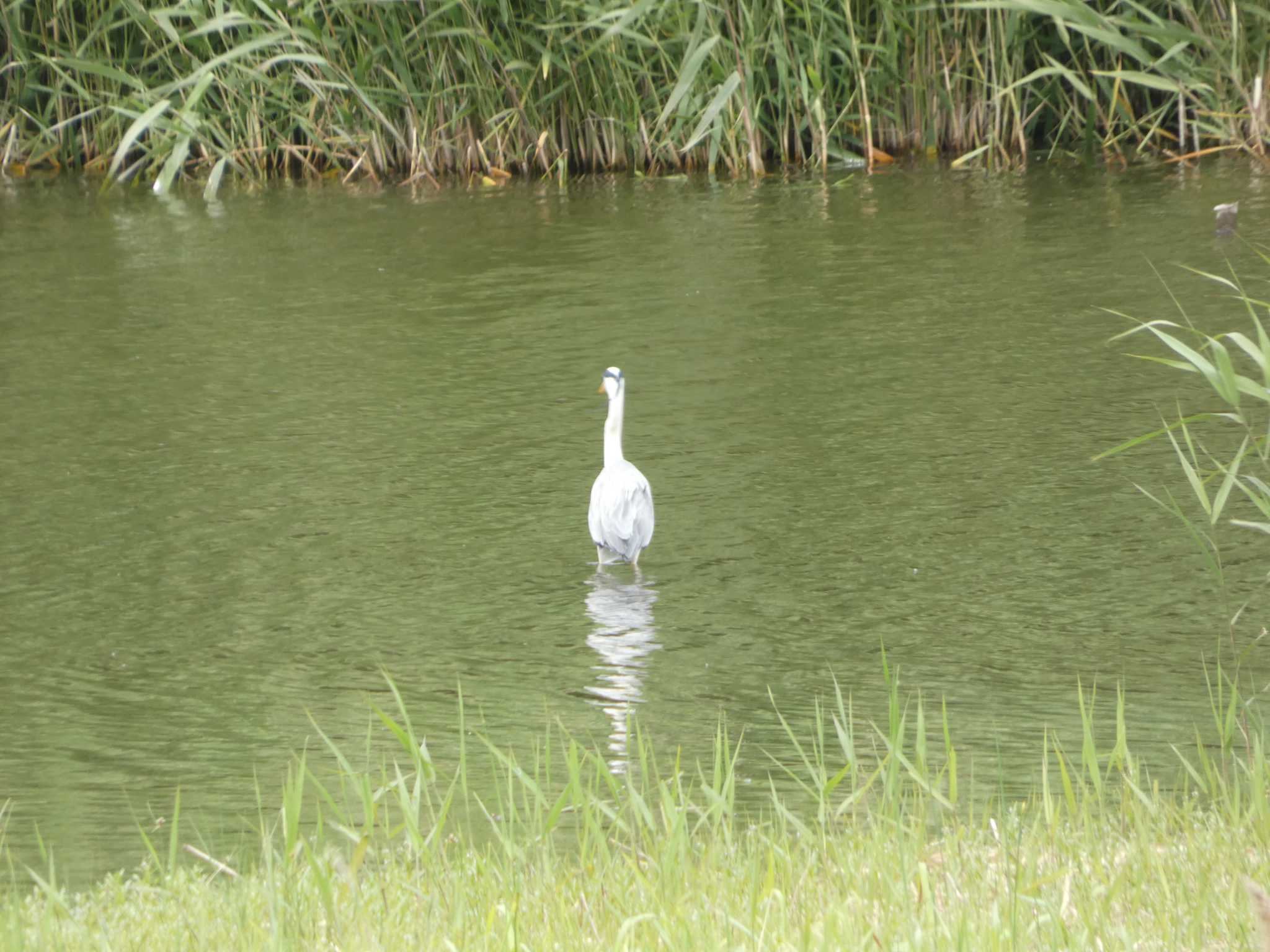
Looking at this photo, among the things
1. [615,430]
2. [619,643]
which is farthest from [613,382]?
[619,643]

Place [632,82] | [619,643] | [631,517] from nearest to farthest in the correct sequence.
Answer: [619,643]
[631,517]
[632,82]

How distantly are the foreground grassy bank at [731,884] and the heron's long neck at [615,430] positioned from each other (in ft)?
8.76

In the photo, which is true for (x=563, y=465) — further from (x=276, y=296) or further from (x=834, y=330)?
(x=276, y=296)

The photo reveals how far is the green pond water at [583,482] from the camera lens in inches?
181

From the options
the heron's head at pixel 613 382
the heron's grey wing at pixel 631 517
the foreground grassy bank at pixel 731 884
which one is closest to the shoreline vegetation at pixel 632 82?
the heron's head at pixel 613 382

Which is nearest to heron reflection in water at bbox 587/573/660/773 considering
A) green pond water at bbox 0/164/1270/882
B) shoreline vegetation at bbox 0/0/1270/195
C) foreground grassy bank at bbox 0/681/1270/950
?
green pond water at bbox 0/164/1270/882

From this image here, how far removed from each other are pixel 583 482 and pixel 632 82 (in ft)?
18.6

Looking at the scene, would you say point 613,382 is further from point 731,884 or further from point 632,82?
point 632,82

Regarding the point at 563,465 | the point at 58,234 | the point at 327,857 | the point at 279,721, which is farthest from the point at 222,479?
the point at 58,234

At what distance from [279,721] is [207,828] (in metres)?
0.76

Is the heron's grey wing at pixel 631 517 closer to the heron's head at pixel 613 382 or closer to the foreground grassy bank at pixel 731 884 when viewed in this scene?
the heron's head at pixel 613 382

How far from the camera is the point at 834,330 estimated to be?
27.4 feet

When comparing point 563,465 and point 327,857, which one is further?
point 563,465

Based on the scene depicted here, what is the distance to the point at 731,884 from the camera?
116 inches
